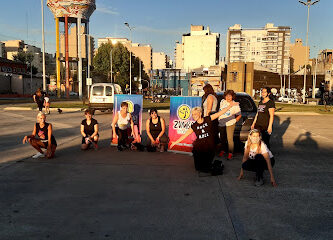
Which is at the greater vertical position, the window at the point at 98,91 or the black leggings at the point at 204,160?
the window at the point at 98,91

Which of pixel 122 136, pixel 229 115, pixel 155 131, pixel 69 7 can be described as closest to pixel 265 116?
pixel 229 115

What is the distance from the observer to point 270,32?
505 feet

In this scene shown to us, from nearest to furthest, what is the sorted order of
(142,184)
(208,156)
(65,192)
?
(65,192)
(142,184)
(208,156)

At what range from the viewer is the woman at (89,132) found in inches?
331

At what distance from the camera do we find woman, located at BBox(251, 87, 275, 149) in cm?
709

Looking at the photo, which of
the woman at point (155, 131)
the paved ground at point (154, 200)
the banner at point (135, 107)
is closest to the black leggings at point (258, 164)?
the paved ground at point (154, 200)

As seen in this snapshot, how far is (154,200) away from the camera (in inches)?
184

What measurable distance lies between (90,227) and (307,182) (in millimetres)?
4174

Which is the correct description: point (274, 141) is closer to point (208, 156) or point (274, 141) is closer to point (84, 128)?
point (208, 156)

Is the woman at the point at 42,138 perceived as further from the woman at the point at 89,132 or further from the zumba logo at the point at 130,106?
the zumba logo at the point at 130,106

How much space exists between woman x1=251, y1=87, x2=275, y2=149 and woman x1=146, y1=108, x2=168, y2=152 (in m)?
2.54

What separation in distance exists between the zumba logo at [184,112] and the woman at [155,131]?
1.78ft

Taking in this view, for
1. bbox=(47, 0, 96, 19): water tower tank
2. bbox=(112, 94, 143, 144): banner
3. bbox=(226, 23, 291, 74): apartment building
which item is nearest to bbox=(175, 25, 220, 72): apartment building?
bbox=(226, 23, 291, 74): apartment building

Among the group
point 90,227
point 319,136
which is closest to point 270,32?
point 319,136
